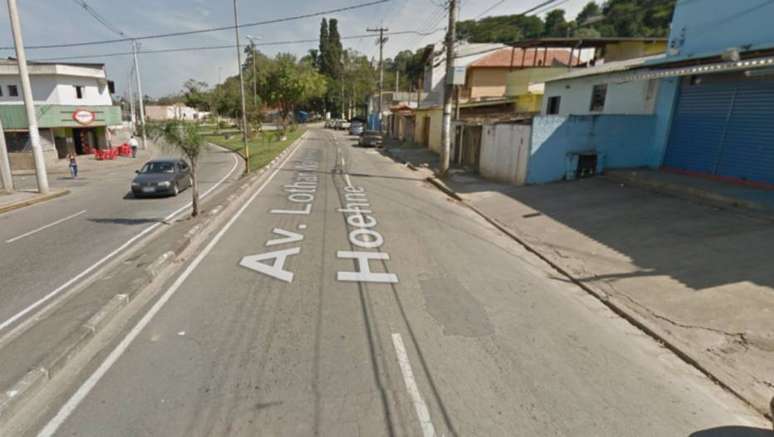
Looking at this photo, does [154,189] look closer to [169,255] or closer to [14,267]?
[14,267]

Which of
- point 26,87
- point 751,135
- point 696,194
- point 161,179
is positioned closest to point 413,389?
point 696,194

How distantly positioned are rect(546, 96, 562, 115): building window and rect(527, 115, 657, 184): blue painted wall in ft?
18.4

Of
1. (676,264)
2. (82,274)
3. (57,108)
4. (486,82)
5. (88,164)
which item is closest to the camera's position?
(676,264)

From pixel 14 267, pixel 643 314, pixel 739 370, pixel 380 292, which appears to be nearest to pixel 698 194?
pixel 643 314

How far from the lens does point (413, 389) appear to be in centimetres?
355

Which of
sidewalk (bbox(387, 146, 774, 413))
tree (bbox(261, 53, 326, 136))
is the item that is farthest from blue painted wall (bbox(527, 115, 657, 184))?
tree (bbox(261, 53, 326, 136))

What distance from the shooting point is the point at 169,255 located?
673 cm

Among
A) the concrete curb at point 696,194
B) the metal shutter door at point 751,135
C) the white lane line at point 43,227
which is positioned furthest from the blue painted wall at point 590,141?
the white lane line at point 43,227

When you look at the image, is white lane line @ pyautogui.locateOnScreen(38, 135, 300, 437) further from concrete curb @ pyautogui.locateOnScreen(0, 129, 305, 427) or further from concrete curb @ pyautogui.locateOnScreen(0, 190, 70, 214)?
concrete curb @ pyautogui.locateOnScreen(0, 190, 70, 214)

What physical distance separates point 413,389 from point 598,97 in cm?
1569

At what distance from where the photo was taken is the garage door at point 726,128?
902 cm

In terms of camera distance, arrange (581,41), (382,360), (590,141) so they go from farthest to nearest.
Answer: (581,41) < (590,141) < (382,360)

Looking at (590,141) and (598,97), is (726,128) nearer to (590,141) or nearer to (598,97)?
(590,141)

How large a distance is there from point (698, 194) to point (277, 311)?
33.2 feet
